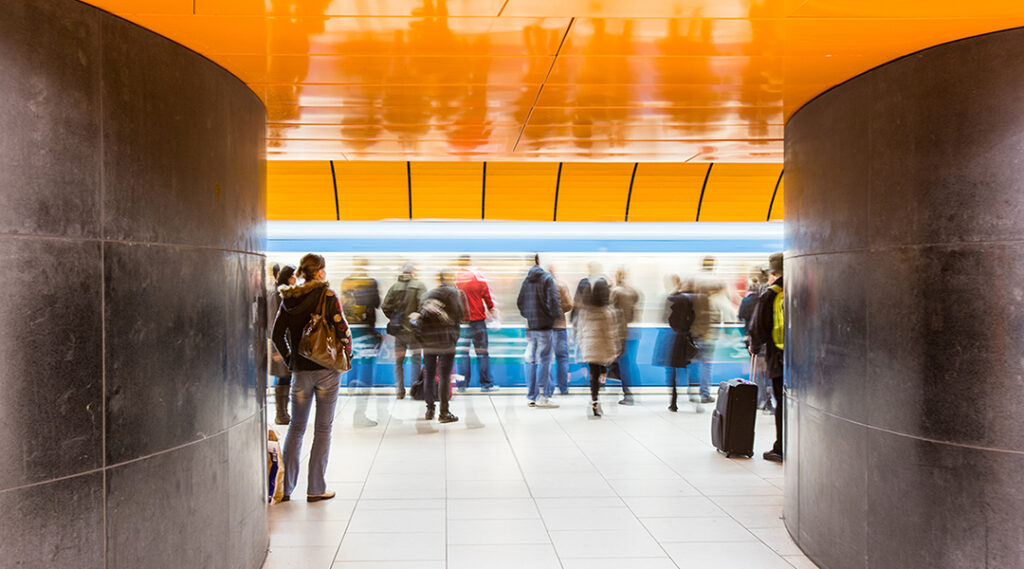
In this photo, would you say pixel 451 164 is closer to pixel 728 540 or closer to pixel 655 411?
pixel 655 411

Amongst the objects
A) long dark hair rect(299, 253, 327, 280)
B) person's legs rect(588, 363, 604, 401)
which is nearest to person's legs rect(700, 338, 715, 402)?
person's legs rect(588, 363, 604, 401)

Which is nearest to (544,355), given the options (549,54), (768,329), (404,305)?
(404,305)

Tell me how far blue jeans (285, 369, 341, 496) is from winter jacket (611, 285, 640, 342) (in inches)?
196

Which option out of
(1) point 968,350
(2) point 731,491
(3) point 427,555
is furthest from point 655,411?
(1) point 968,350

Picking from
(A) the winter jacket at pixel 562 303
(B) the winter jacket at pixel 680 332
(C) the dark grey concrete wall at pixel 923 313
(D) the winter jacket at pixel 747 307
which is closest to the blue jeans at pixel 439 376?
(A) the winter jacket at pixel 562 303

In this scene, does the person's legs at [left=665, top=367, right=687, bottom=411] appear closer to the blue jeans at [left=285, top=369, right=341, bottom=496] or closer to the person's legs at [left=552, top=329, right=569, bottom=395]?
the person's legs at [left=552, top=329, right=569, bottom=395]

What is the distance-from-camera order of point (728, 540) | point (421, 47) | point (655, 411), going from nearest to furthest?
1. point (421, 47)
2. point (728, 540)
3. point (655, 411)

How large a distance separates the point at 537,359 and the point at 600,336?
3.18ft

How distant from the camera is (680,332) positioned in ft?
32.7

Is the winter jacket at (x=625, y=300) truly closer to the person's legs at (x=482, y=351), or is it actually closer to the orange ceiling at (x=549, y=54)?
the person's legs at (x=482, y=351)

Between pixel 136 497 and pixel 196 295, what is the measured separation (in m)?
0.95

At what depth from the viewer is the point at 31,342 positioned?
2.78m

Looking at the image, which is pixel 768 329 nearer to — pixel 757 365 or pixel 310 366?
pixel 757 365

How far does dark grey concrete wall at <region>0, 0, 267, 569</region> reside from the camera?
9.04 ft
